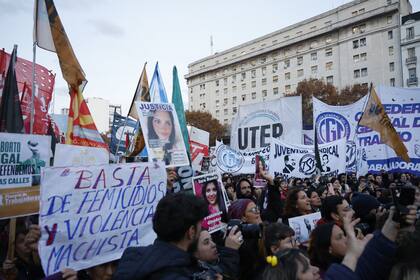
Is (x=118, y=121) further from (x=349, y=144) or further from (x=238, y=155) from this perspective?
(x=349, y=144)

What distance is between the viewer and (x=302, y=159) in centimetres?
973

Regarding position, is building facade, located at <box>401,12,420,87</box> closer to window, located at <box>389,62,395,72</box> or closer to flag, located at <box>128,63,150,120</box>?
window, located at <box>389,62,395,72</box>

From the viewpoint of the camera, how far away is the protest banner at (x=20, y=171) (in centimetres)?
311

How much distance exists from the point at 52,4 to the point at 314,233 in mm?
4887

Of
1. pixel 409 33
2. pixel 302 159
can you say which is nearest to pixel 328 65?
pixel 409 33

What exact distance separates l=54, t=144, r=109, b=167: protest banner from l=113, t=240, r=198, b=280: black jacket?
2.38 meters

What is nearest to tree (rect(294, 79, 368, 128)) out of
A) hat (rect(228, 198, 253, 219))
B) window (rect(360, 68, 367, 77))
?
window (rect(360, 68, 367, 77))

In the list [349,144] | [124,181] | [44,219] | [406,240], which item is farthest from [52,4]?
[349,144]

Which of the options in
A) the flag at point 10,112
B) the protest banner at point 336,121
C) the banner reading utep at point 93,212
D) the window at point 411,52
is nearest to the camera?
the banner reading utep at point 93,212

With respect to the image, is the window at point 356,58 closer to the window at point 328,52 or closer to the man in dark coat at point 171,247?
the window at point 328,52

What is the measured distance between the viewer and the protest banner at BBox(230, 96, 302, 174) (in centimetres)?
1234

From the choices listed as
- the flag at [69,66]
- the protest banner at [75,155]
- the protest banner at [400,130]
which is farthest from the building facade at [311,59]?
the protest banner at [75,155]

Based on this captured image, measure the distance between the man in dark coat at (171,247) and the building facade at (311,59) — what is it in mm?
52424

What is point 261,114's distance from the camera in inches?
508
